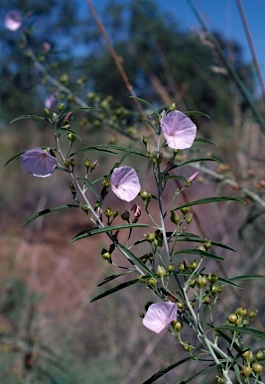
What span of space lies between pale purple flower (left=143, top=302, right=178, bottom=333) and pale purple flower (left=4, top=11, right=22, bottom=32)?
1165 millimetres

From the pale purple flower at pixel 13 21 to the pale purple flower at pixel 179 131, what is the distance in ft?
3.42

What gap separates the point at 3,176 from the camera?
7457mm

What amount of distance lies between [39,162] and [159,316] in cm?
22

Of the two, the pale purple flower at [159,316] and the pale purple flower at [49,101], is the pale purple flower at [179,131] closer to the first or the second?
the pale purple flower at [159,316]

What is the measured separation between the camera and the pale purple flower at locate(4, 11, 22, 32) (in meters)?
1.50

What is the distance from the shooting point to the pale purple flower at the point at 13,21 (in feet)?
4.91

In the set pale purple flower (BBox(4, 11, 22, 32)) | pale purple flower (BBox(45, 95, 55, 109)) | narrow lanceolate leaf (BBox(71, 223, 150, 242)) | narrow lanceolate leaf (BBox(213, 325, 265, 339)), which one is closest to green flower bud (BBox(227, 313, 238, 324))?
narrow lanceolate leaf (BBox(213, 325, 265, 339))

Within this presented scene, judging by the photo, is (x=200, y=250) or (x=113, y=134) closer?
(x=200, y=250)

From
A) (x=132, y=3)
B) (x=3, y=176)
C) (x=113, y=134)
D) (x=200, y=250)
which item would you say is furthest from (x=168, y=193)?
(x=132, y=3)

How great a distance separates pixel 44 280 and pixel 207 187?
152 cm

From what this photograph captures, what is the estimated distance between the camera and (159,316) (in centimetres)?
56

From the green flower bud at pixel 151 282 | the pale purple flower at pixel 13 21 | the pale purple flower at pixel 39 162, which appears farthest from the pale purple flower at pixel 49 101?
the green flower bud at pixel 151 282

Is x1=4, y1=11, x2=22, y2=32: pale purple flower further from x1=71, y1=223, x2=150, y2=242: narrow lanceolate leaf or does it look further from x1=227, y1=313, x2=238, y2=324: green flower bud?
x1=227, y1=313, x2=238, y2=324: green flower bud

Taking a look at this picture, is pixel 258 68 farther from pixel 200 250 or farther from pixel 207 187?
pixel 207 187
